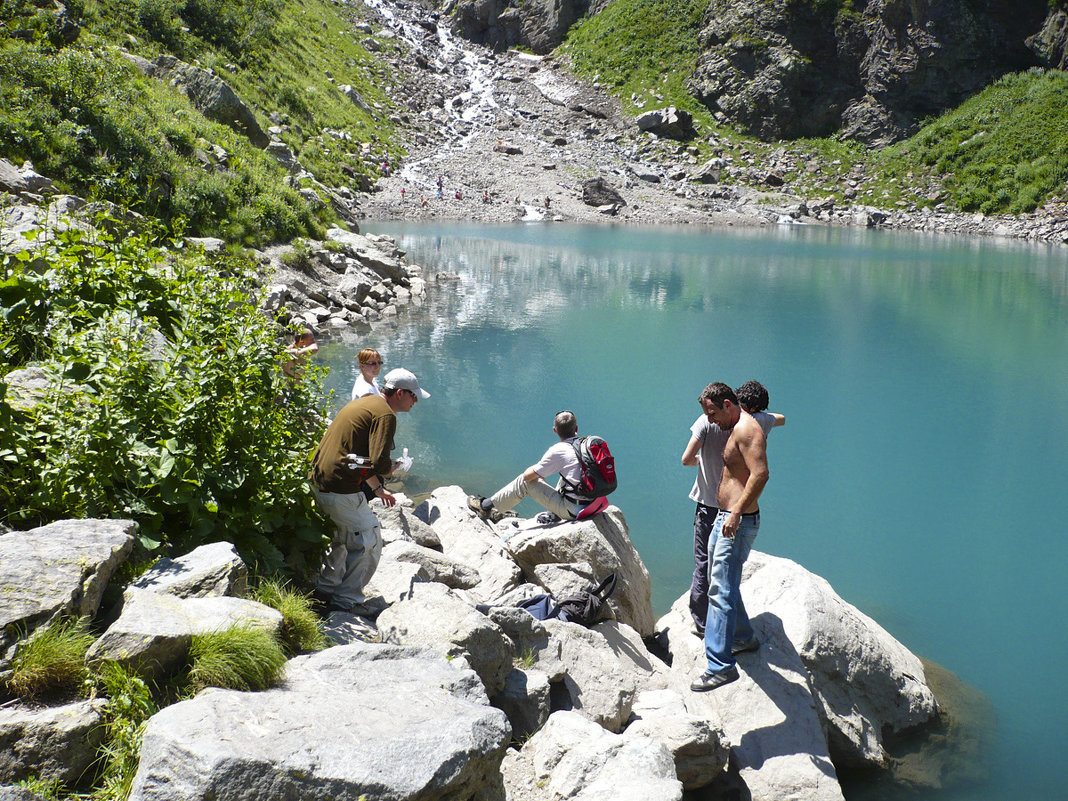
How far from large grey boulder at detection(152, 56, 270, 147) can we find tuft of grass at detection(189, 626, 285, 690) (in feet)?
110

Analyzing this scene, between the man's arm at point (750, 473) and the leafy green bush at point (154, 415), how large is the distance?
3869mm

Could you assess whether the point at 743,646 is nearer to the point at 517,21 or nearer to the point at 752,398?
the point at 752,398

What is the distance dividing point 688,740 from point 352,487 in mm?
3591

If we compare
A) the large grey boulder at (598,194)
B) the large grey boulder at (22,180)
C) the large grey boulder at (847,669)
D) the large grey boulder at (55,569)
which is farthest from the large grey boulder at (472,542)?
the large grey boulder at (598,194)

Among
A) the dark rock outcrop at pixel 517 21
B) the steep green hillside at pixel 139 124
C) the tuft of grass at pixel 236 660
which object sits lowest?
the tuft of grass at pixel 236 660

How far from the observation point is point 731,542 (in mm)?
6832

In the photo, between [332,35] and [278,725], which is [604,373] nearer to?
[278,725]

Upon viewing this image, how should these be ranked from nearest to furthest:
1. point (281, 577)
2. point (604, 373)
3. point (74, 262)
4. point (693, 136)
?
point (281, 577) < point (74, 262) < point (604, 373) < point (693, 136)

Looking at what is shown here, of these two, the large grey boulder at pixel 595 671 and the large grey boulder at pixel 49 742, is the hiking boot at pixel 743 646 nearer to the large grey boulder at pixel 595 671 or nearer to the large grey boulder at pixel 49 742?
the large grey boulder at pixel 595 671

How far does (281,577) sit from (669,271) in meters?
35.5

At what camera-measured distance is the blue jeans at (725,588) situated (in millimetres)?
6812

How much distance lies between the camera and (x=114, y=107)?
22.8 meters

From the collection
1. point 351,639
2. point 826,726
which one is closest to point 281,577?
point 351,639

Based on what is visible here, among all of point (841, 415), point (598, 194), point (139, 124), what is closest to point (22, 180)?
point (139, 124)
